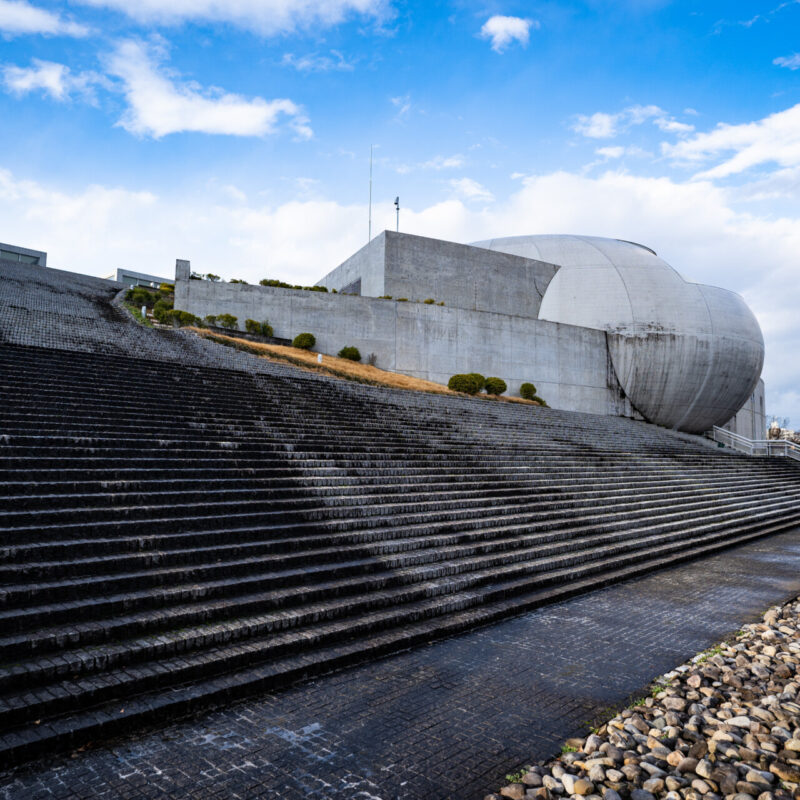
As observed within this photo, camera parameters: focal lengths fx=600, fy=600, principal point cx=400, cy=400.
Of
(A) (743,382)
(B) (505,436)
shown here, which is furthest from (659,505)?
(A) (743,382)

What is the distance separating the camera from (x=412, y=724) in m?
3.34

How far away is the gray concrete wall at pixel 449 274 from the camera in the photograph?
91.6 feet

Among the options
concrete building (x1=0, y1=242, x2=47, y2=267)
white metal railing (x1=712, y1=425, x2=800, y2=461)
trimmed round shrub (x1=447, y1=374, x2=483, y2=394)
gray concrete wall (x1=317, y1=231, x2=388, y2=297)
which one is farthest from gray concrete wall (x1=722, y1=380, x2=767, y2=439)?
concrete building (x1=0, y1=242, x2=47, y2=267)

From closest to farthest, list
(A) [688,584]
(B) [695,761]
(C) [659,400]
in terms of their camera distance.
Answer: (B) [695,761] → (A) [688,584] → (C) [659,400]

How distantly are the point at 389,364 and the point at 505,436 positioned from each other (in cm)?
1052

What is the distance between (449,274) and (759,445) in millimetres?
16299

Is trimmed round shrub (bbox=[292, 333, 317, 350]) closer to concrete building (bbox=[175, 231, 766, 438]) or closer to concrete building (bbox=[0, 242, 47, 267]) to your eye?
concrete building (bbox=[175, 231, 766, 438])

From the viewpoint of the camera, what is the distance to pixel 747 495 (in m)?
14.0

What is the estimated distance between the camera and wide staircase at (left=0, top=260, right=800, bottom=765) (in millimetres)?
3660

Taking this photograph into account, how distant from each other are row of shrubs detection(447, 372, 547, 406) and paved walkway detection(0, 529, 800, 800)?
17.0 metres

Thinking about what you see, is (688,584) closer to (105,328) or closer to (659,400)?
→ (105,328)

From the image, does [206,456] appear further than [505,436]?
No

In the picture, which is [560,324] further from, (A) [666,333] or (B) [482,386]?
(B) [482,386]

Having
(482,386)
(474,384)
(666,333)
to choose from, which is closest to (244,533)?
(474,384)
